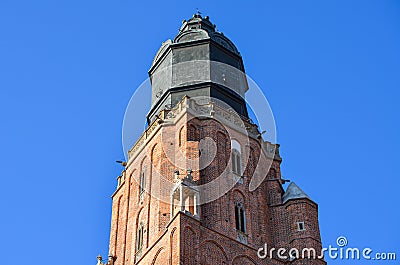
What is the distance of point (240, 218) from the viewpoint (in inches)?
1730

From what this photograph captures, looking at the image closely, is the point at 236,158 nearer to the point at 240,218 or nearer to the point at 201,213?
the point at 240,218

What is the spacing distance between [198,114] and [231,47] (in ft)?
31.6

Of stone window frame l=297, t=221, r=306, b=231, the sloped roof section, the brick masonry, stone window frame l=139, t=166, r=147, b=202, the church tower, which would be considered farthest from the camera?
stone window frame l=139, t=166, r=147, b=202

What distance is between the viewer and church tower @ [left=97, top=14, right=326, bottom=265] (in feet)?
135

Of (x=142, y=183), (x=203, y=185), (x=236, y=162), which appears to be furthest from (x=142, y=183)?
(x=236, y=162)

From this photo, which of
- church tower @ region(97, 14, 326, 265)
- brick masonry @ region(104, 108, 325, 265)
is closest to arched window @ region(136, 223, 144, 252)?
church tower @ region(97, 14, 326, 265)

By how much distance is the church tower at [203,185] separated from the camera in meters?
41.2

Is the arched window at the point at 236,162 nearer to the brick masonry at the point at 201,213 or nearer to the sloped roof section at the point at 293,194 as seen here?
the brick masonry at the point at 201,213

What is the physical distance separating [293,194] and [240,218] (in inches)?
163

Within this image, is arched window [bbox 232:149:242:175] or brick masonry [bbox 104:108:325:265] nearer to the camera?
brick masonry [bbox 104:108:325:265]

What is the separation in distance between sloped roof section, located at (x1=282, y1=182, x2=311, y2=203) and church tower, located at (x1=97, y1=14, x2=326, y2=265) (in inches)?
2.3

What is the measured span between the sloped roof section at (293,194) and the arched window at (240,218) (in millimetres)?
3181

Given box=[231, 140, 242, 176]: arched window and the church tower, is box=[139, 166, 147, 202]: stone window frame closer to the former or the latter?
the church tower

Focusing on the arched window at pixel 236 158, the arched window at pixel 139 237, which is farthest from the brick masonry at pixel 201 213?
the arched window at pixel 236 158
